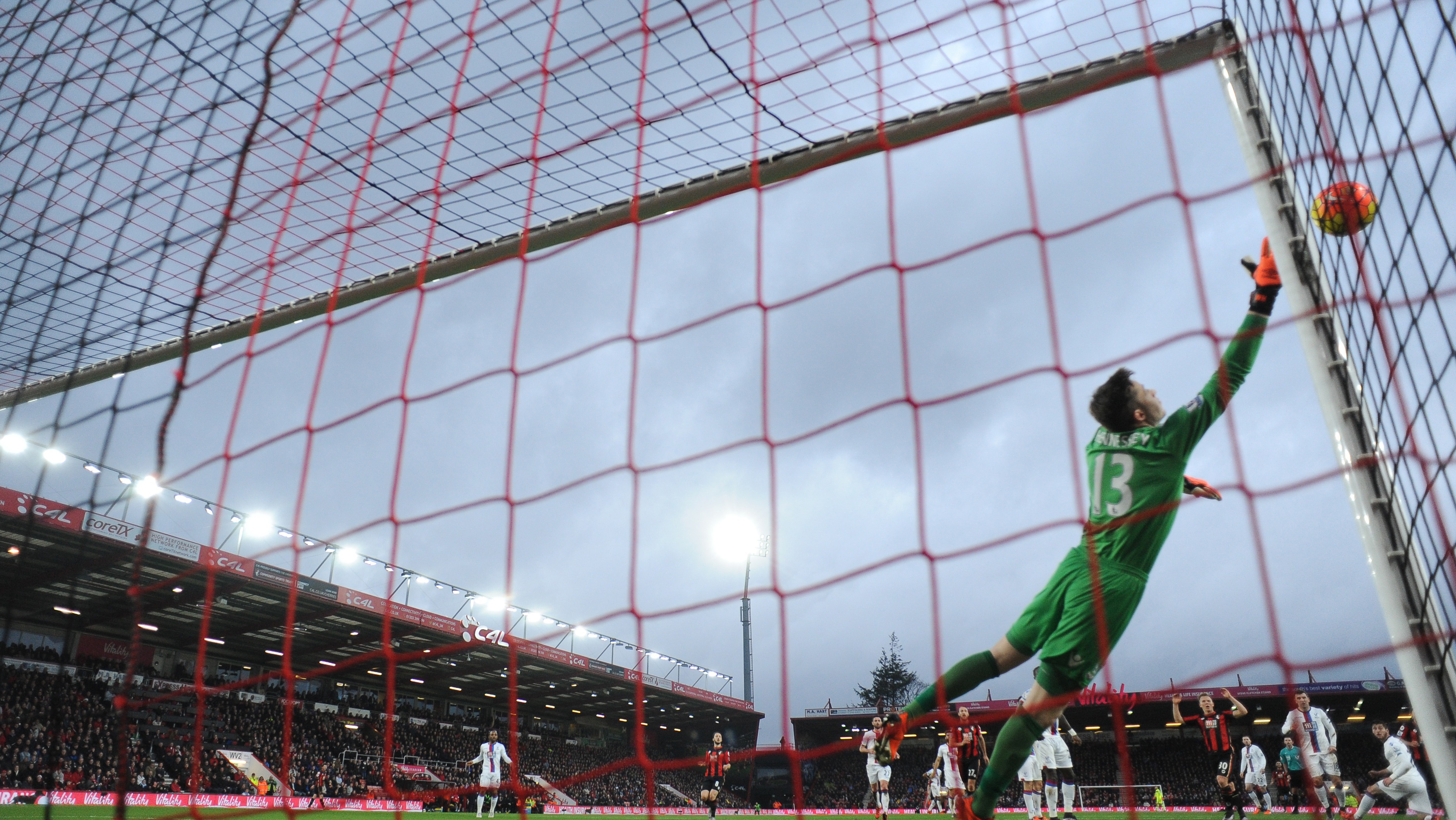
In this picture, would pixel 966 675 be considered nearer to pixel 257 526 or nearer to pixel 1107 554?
pixel 1107 554

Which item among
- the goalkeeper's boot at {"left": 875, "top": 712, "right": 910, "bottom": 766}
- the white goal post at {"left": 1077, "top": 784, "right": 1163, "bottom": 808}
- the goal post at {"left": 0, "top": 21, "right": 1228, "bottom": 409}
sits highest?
the goal post at {"left": 0, "top": 21, "right": 1228, "bottom": 409}

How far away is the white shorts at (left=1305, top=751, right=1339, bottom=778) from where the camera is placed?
8680 mm

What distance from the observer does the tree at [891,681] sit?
5700 cm

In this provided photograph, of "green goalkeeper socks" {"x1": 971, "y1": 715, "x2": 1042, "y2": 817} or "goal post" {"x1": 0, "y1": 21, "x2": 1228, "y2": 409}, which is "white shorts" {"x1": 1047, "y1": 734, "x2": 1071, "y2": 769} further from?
"goal post" {"x1": 0, "y1": 21, "x2": 1228, "y2": 409}

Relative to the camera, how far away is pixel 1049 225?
4.75 metres

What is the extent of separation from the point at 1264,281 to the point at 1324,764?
8011 millimetres

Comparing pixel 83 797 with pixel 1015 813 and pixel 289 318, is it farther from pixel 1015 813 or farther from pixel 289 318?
pixel 1015 813

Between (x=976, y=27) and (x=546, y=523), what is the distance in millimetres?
7694

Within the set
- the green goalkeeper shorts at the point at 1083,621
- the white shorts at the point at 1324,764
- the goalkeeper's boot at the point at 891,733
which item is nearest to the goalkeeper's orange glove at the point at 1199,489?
the green goalkeeper shorts at the point at 1083,621

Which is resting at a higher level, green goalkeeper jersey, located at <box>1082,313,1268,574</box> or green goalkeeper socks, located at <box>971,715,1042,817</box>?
green goalkeeper jersey, located at <box>1082,313,1268,574</box>

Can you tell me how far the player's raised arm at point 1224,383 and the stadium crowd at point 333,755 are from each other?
1055 cm

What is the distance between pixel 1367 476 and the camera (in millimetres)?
3137

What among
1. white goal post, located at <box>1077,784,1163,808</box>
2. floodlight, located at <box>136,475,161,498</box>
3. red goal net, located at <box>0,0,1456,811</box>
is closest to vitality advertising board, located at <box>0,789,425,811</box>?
red goal net, located at <box>0,0,1456,811</box>

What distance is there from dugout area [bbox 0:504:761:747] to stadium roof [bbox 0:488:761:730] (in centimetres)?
6
